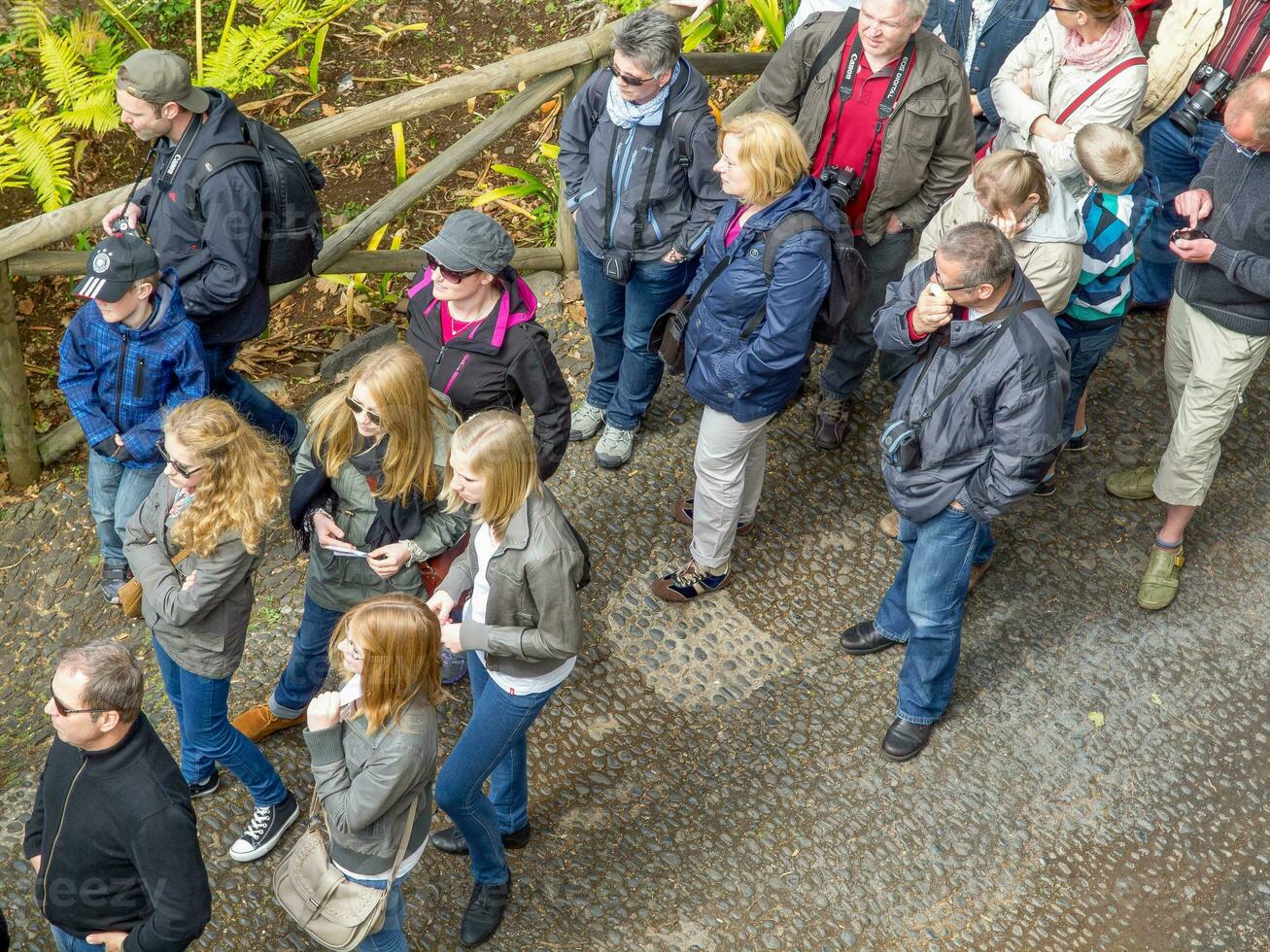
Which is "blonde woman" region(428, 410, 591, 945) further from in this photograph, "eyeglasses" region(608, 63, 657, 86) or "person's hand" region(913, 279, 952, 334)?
"eyeglasses" region(608, 63, 657, 86)

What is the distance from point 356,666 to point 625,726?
1712 mm

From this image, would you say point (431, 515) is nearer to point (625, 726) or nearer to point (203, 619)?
point (203, 619)

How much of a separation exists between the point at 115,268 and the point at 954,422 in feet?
9.89

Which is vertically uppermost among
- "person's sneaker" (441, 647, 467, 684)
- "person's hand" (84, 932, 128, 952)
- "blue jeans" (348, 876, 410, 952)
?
"person's hand" (84, 932, 128, 952)

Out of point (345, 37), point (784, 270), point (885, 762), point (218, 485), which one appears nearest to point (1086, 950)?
point (885, 762)

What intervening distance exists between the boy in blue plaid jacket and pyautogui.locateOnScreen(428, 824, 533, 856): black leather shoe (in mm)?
1794

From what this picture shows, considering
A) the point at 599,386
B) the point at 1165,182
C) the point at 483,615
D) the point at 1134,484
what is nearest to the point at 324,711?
the point at 483,615

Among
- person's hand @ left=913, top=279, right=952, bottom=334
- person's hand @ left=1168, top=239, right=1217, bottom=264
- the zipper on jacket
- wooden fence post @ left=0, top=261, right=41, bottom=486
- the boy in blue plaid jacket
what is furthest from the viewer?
wooden fence post @ left=0, top=261, right=41, bottom=486

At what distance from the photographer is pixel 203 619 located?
3.92 meters

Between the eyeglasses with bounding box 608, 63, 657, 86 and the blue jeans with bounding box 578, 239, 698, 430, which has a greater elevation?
the eyeglasses with bounding box 608, 63, 657, 86

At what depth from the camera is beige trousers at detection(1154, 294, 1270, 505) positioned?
4.77m

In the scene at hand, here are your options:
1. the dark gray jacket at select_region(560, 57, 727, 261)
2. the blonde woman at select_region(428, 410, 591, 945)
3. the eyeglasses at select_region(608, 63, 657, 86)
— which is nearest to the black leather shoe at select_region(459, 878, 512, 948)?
the blonde woman at select_region(428, 410, 591, 945)

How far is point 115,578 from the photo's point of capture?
5430mm

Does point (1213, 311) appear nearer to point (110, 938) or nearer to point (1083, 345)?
point (1083, 345)
